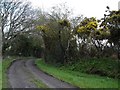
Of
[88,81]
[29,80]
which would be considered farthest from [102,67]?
[29,80]

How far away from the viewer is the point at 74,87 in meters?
20.3

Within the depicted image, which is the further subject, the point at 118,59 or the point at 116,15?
the point at 118,59

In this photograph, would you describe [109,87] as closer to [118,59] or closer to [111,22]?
[111,22]

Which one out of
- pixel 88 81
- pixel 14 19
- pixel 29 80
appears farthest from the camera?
pixel 14 19

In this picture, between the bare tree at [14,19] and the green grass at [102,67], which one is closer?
the green grass at [102,67]

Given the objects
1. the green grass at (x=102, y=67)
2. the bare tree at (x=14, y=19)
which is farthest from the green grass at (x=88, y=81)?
the bare tree at (x=14, y=19)

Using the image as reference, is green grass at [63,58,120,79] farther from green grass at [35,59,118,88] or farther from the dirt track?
the dirt track

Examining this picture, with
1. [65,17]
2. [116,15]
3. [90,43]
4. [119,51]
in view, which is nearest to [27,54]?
[65,17]

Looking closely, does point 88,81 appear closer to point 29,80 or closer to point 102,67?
point 29,80

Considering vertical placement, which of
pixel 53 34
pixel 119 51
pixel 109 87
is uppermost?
pixel 53 34

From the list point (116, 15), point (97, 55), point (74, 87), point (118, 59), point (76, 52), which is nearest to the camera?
point (74, 87)

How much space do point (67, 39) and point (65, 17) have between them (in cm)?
482

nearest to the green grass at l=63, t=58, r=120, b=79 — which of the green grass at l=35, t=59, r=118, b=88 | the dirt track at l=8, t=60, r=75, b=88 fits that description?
the green grass at l=35, t=59, r=118, b=88

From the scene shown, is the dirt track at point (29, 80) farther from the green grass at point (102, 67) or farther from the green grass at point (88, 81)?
the green grass at point (102, 67)
